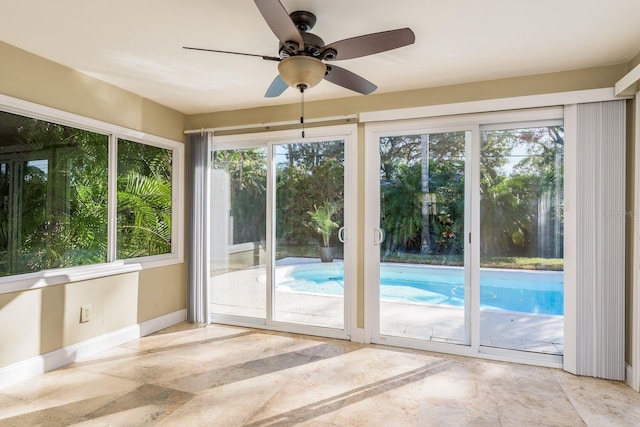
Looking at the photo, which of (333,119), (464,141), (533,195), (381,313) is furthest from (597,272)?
(333,119)

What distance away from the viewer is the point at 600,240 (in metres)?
2.74

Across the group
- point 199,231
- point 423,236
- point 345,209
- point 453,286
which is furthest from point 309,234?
point 453,286

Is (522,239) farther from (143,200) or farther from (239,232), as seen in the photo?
(143,200)

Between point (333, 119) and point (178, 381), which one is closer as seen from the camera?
point (178, 381)

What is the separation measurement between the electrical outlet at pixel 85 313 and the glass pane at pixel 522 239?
3.55 m

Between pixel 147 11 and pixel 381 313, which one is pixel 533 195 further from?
pixel 147 11

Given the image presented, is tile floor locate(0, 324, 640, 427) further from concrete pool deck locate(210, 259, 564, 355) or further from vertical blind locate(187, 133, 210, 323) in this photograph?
vertical blind locate(187, 133, 210, 323)

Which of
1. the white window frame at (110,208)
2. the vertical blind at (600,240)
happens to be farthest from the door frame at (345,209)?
the vertical blind at (600,240)

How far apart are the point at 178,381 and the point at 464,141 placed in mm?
3152

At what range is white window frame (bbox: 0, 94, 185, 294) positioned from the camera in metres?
2.64

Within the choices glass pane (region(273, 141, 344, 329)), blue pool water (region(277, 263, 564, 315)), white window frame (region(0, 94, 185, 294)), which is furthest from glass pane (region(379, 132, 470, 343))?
white window frame (region(0, 94, 185, 294))

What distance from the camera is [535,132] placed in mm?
3045

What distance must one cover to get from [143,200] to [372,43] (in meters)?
3.00

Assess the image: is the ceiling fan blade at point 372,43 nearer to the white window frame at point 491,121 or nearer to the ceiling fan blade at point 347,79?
the ceiling fan blade at point 347,79
